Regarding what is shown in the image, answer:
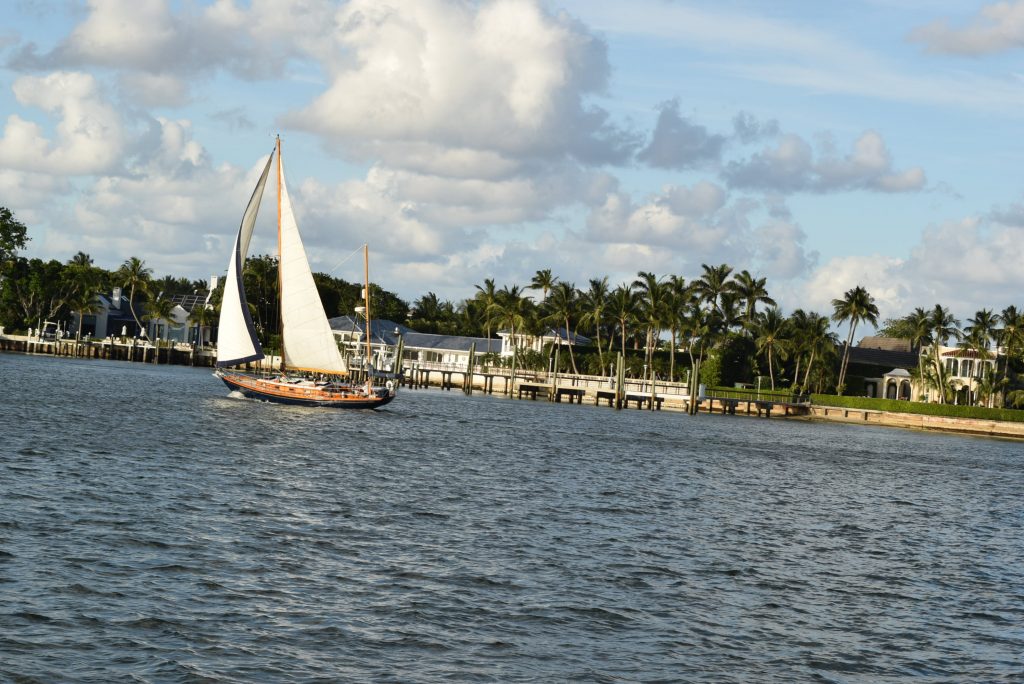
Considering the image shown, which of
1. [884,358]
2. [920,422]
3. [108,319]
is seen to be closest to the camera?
[920,422]

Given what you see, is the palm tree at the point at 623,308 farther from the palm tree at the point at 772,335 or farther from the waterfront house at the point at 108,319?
the waterfront house at the point at 108,319

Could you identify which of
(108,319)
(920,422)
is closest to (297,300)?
(920,422)

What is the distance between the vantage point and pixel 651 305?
12950 centimetres

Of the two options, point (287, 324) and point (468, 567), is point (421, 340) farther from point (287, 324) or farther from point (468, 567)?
point (468, 567)

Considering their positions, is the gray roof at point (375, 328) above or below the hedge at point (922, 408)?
above

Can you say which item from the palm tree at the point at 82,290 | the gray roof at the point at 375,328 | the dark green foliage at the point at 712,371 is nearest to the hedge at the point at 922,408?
the dark green foliage at the point at 712,371

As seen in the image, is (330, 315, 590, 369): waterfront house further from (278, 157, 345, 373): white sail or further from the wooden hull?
(278, 157, 345, 373): white sail

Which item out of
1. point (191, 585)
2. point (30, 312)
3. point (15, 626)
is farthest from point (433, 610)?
point (30, 312)

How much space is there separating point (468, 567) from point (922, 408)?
97691 millimetres

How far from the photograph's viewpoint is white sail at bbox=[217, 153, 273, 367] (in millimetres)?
64000

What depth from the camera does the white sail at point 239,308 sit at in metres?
64.0

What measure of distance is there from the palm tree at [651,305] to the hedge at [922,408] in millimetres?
19185

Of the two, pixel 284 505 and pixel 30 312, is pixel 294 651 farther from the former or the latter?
pixel 30 312

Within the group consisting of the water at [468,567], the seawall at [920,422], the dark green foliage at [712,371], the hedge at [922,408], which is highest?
the dark green foliage at [712,371]
